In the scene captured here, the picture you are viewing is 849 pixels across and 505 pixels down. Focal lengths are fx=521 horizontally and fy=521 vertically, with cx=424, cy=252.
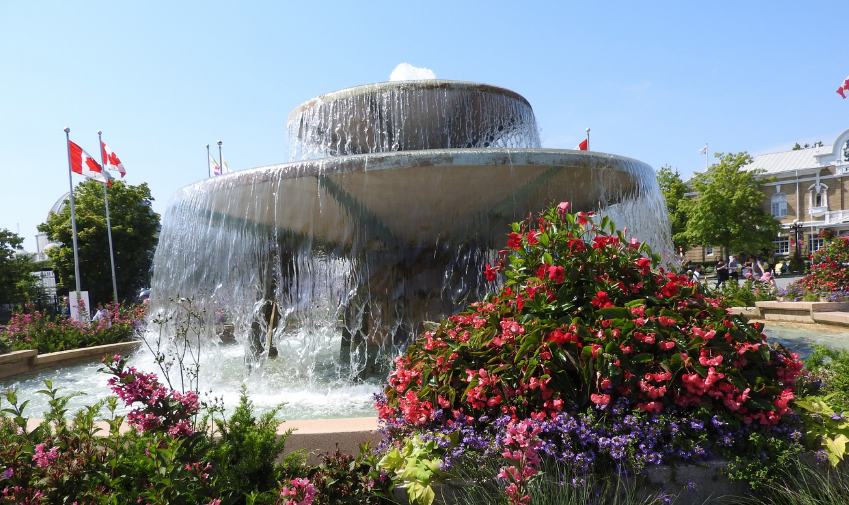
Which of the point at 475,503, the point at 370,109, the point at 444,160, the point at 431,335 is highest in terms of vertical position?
the point at 370,109

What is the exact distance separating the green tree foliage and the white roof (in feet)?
167

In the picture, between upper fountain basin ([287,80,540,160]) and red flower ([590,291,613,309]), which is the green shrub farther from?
upper fountain basin ([287,80,540,160])

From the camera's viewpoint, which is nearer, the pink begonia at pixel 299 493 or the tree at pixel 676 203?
the pink begonia at pixel 299 493

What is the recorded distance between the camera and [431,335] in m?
2.90

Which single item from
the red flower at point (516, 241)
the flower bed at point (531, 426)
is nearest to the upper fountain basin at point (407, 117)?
the red flower at point (516, 241)

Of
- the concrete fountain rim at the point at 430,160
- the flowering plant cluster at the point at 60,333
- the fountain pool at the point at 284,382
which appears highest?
the concrete fountain rim at the point at 430,160

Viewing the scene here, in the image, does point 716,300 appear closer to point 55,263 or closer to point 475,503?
point 475,503

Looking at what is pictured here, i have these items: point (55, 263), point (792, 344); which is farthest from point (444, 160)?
point (55, 263)

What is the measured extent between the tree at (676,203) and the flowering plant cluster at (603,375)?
36.8 metres

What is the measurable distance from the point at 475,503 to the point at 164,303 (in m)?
6.11

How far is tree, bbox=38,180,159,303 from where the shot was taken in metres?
28.2

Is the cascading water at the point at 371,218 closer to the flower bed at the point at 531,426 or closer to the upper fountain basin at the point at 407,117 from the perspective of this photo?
the upper fountain basin at the point at 407,117

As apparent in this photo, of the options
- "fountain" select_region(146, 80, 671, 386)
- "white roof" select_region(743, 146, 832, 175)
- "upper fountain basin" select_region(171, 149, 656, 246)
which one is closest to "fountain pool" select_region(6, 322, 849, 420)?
"fountain" select_region(146, 80, 671, 386)

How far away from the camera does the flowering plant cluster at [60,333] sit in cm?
747
